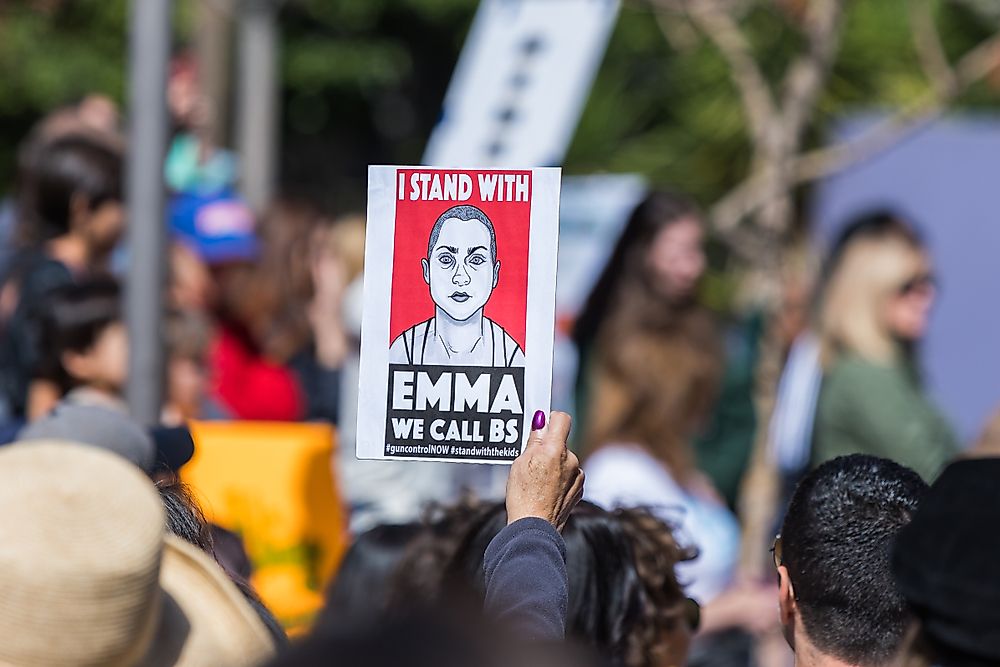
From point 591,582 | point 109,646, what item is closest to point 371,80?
point 591,582

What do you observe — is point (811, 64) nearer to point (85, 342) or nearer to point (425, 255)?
point (85, 342)

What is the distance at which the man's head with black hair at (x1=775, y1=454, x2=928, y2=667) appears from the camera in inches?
78.2

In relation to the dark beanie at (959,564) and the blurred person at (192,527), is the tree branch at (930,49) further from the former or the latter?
the dark beanie at (959,564)

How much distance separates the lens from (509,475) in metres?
1.84

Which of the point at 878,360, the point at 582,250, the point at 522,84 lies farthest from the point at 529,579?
the point at 582,250

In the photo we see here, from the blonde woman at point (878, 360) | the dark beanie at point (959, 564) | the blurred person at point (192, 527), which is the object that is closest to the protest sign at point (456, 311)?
the blurred person at point (192, 527)

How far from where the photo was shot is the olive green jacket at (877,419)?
14.2 feet

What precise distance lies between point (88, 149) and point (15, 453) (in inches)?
125

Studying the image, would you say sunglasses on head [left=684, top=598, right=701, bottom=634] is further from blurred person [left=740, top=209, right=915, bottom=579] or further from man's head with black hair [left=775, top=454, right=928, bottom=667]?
blurred person [left=740, top=209, right=915, bottom=579]

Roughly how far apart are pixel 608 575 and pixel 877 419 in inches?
84.8

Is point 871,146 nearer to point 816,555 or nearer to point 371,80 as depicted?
point 816,555

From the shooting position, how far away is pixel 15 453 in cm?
136

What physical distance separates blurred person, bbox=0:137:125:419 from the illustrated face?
2.35m

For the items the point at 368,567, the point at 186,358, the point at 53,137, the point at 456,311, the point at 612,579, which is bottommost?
the point at 368,567
